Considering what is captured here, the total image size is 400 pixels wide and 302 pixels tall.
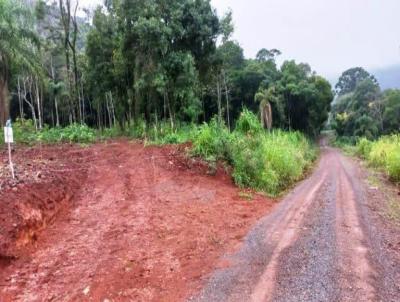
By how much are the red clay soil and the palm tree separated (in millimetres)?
7044

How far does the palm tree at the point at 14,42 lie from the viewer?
15086 mm

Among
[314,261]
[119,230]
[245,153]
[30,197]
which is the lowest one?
[314,261]

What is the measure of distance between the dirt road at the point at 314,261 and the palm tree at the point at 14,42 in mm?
11767

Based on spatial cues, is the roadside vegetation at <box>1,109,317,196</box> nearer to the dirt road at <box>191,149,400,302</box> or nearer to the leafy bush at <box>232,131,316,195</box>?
the leafy bush at <box>232,131,316,195</box>

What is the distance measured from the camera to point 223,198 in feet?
29.7

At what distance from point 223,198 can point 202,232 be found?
→ 239cm

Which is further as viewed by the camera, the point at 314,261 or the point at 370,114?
the point at 370,114

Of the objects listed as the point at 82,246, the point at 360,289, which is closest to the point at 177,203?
the point at 82,246

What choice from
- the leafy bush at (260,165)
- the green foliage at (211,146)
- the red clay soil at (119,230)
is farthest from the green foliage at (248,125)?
the red clay soil at (119,230)

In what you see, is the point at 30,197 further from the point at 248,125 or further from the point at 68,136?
the point at 68,136

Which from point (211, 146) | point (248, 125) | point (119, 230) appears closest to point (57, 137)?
point (248, 125)

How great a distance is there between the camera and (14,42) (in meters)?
15.4

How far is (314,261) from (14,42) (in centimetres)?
1396

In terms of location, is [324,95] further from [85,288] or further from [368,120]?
[85,288]
